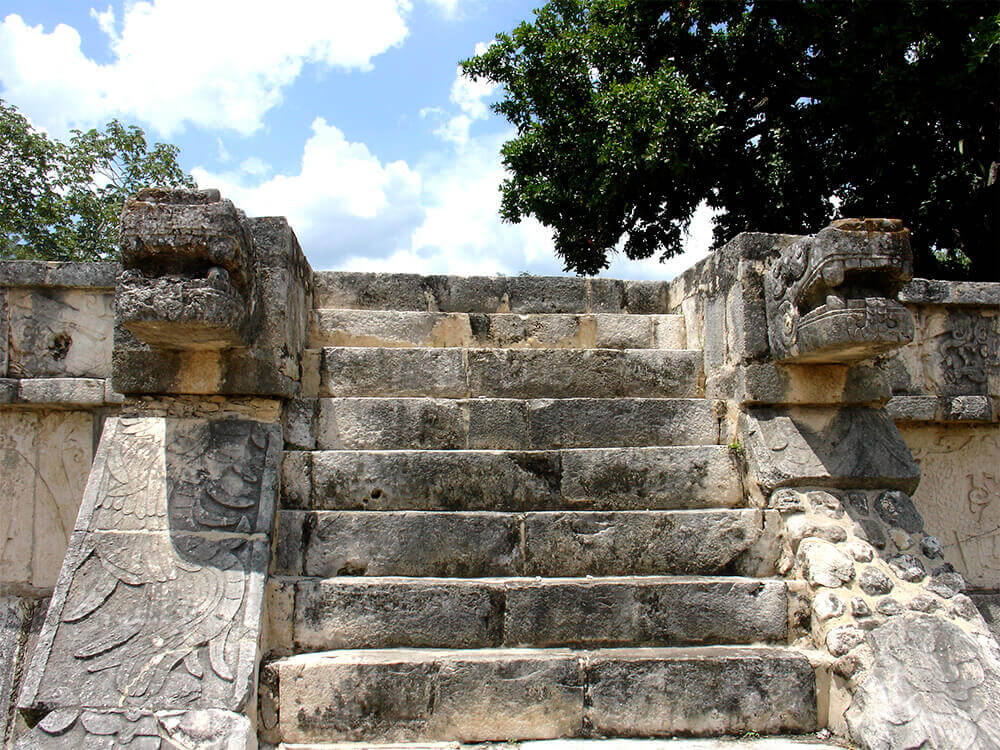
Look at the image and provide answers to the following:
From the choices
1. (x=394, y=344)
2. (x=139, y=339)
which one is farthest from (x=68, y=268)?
(x=394, y=344)

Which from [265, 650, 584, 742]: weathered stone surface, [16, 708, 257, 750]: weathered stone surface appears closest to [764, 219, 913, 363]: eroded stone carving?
[265, 650, 584, 742]: weathered stone surface

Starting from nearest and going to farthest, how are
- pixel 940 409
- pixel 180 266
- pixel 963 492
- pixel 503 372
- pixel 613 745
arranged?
1. pixel 613 745
2. pixel 180 266
3. pixel 503 372
4. pixel 940 409
5. pixel 963 492

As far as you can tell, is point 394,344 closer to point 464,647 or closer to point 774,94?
point 464,647

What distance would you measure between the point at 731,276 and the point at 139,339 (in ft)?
10.1

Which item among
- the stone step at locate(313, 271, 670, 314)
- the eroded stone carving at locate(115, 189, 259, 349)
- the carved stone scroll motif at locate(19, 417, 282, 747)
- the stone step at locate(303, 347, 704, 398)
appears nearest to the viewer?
the carved stone scroll motif at locate(19, 417, 282, 747)

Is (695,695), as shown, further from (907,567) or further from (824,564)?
(907,567)

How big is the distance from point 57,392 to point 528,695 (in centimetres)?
299

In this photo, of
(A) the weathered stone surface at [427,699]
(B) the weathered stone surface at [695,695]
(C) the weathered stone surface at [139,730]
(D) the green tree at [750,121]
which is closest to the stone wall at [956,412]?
(B) the weathered stone surface at [695,695]

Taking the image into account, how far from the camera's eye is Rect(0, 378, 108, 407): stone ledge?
395 cm

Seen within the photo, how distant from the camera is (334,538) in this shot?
11.1 feet

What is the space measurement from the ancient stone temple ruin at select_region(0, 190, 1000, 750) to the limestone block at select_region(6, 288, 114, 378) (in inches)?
0.6

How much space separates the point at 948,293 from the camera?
4.48 m

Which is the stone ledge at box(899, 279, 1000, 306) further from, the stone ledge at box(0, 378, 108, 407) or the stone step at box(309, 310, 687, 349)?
the stone ledge at box(0, 378, 108, 407)

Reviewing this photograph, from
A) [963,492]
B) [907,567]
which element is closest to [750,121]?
[963,492]
